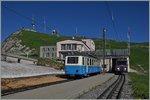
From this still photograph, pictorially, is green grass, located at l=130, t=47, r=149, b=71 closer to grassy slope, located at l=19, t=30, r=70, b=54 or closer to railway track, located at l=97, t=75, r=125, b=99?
grassy slope, located at l=19, t=30, r=70, b=54

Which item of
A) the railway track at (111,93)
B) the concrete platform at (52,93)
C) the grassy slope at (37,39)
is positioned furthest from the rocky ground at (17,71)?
the grassy slope at (37,39)

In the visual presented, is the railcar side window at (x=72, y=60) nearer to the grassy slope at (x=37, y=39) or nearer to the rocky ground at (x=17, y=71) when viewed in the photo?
the rocky ground at (x=17, y=71)

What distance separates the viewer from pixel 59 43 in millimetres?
101812

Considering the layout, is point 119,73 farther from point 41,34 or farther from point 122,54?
point 41,34

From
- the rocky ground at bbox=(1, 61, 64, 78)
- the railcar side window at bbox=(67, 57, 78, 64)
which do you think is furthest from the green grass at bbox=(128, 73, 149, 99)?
the rocky ground at bbox=(1, 61, 64, 78)

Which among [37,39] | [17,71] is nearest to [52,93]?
[17,71]

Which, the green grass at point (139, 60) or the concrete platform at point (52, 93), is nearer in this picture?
the concrete platform at point (52, 93)

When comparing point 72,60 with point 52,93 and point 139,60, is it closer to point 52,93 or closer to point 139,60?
point 52,93

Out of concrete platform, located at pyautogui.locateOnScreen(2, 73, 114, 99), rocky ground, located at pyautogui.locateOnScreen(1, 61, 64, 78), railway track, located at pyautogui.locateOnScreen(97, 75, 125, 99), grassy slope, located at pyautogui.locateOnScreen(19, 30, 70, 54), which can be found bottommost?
railway track, located at pyautogui.locateOnScreen(97, 75, 125, 99)

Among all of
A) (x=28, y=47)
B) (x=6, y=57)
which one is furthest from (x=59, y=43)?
(x=28, y=47)

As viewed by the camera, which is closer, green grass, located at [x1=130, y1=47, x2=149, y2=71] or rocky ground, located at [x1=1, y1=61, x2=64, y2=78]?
rocky ground, located at [x1=1, y1=61, x2=64, y2=78]

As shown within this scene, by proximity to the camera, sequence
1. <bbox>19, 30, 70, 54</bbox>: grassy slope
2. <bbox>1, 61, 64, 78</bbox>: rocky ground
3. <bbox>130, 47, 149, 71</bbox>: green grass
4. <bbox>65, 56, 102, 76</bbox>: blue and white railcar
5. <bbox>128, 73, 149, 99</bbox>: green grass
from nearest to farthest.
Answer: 1. <bbox>128, 73, 149, 99</bbox>: green grass
2. <bbox>1, 61, 64, 78</bbox>: rocky ground
3. <bbox>65, 56, 102, 76</bbox>: blue and white railcar
4. <bbox>130, 47, 149, 71</bbox>: green grass
5. <bbox>19, 30, 70, 54</bbox>: grassy slope

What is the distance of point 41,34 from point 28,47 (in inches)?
1345

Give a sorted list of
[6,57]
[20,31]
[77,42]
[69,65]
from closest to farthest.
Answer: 1. [69,65]
2. [6,57]
3. [77,42]
4. [20,31]
